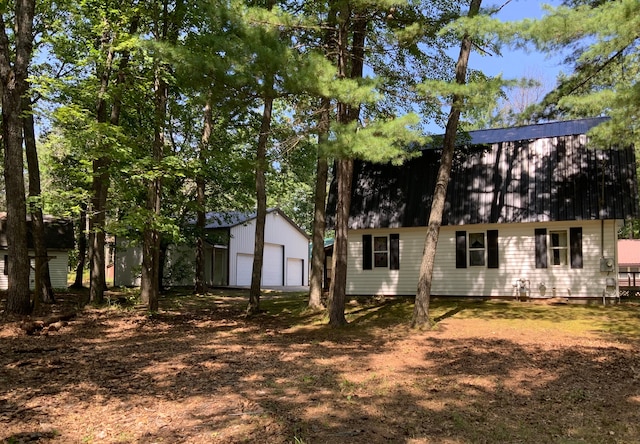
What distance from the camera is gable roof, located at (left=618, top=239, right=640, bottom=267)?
28.2 meters

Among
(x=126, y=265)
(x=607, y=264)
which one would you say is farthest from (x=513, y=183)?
(x=126, y=265)

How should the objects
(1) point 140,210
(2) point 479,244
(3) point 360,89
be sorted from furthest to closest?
(2) point 479,244
(1) point 140,210
(3) point 360,89

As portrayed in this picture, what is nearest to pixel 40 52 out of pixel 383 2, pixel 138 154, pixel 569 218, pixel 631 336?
pixel 138 154

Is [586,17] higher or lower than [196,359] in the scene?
higher

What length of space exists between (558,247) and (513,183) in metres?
2.33

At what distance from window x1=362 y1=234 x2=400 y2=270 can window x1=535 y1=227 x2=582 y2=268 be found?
14.5 ft

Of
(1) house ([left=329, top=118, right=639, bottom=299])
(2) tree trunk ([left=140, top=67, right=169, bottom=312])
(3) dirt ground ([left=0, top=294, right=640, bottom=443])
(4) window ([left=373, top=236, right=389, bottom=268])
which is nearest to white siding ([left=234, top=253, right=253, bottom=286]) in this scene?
(1) house ([left=329, top=118, right=639, bottom=299])

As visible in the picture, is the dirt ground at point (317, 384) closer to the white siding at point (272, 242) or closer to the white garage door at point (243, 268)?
the white siding at point (272, 242)

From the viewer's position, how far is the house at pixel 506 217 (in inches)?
550

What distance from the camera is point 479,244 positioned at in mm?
15656

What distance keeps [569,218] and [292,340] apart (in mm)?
9090

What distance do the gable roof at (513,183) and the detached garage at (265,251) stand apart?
10.3 metres

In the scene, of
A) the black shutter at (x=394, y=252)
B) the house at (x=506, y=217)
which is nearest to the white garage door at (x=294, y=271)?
the house at (x=506, y=217)

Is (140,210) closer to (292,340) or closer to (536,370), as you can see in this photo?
(292,340)
